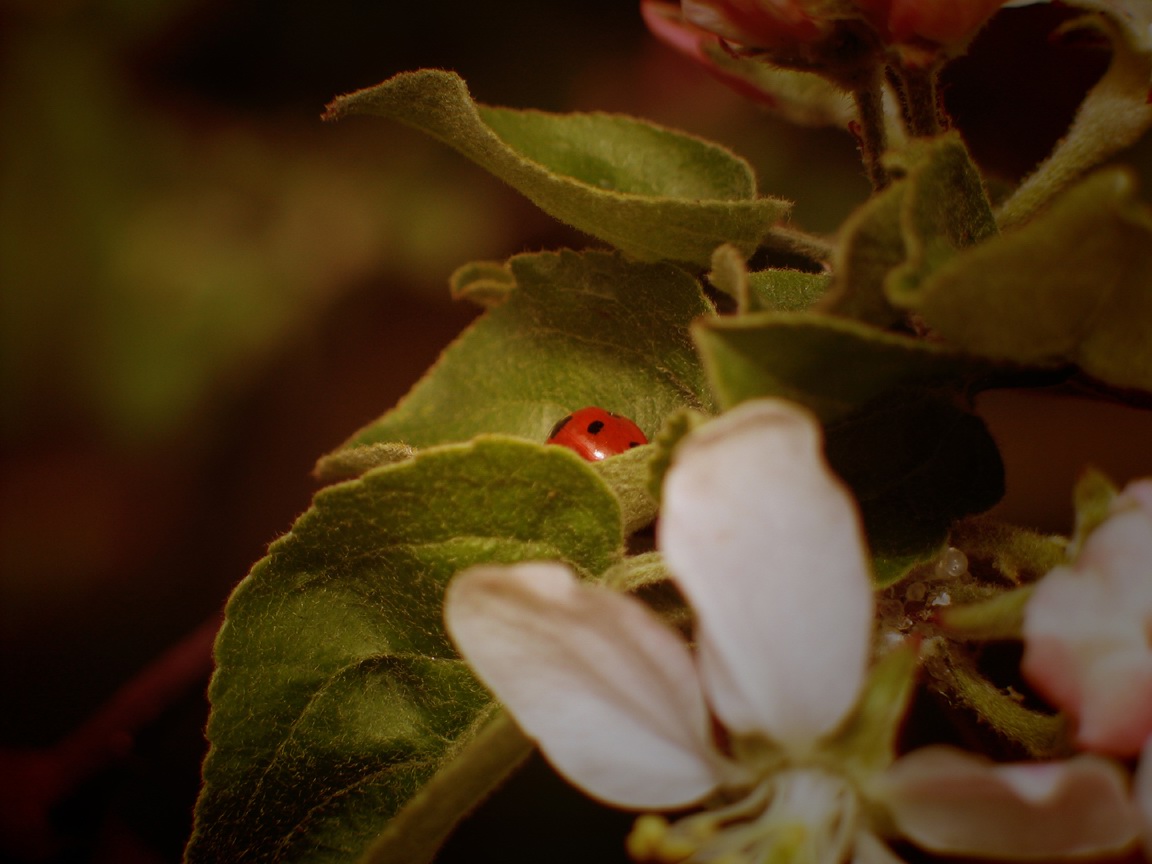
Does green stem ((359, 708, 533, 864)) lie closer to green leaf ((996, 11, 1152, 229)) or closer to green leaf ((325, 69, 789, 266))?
green leaf ((325, 69, 789, 266))

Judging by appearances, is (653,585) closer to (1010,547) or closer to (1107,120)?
(1010,547)

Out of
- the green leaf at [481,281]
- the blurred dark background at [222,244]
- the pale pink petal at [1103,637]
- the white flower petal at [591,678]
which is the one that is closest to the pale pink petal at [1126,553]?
the pale pink petal at [1103,637]

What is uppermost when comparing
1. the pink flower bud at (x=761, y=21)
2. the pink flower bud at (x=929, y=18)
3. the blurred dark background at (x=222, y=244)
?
the pink flower bud at (x=761, y=21)

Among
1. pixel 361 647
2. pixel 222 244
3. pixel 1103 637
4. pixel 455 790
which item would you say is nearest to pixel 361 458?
pixel 361 647

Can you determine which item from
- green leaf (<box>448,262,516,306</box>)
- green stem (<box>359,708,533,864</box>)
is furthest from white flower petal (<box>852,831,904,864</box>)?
green leaf (<box>448,262,516,306</box>)

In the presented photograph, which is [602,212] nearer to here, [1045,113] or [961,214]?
[961,214]

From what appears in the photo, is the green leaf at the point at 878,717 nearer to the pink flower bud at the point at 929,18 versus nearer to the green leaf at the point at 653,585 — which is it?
the green leaf at the point at 653,585
